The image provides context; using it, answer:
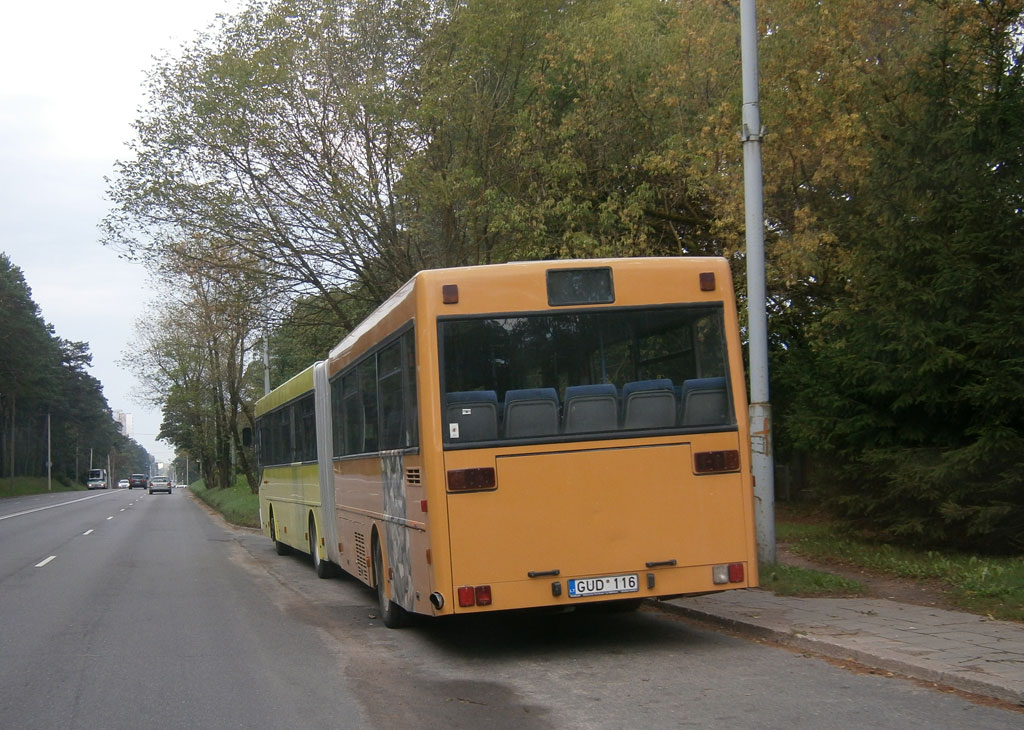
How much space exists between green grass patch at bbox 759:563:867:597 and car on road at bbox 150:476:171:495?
7884cm

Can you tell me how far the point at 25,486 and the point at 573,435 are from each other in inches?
3794

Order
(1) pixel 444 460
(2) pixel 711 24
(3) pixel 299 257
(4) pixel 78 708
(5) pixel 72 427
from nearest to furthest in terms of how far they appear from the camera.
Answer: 1. (4) pixel 78 708
2. (1) pixel 444 460
3. (2) pixel 711 24
4. (3) pixel 299 257
5. (5) pixel 72 427

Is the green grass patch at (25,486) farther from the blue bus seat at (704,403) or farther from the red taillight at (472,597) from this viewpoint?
the blue bus seat at (704,403)

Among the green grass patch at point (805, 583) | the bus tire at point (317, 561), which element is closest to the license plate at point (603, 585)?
the green grass patch at point (805, 583)

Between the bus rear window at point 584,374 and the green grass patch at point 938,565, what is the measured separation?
10.5ft

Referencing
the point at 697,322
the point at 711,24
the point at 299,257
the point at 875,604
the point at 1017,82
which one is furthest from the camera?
the point at 299,257

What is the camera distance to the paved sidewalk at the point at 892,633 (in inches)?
276

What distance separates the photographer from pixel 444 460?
8.13 m

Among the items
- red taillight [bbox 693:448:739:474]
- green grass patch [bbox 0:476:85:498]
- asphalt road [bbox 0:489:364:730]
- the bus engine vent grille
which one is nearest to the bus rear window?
red taillight [bbox 693:448:739:474]

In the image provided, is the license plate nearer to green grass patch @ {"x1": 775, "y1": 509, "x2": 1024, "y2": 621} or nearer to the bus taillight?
the bus taillight

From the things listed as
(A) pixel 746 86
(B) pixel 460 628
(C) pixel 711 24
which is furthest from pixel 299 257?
(B) pixel 460 628

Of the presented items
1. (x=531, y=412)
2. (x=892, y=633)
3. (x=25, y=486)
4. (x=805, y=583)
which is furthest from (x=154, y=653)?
(x=25, y=486)

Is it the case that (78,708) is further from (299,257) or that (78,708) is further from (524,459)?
(299,257)

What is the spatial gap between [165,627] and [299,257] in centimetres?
1339
